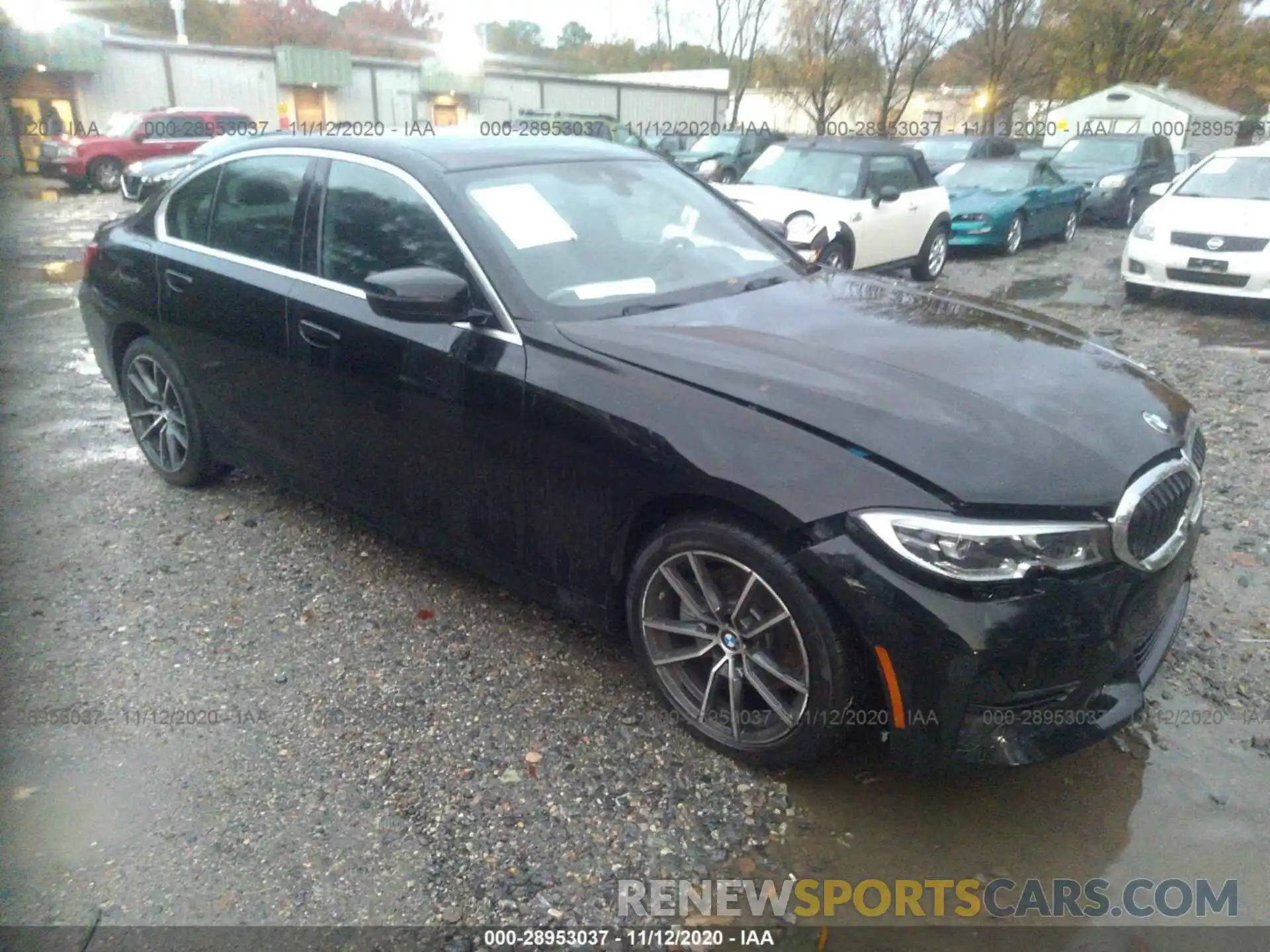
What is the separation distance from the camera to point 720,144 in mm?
23125

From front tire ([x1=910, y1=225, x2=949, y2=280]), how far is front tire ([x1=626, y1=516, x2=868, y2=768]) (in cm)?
896

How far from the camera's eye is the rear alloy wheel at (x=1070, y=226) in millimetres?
14391

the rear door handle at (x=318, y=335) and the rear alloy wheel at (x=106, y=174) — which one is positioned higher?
the rear door handle at (x=318, y=335)

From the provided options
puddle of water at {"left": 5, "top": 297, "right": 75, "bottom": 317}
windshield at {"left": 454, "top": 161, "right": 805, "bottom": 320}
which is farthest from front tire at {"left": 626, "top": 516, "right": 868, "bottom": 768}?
puddle of water at {"left": 5, "top": 297, "right": 75, "bottom": 317}

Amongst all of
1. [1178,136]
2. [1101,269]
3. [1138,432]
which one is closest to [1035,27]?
[1178,136]

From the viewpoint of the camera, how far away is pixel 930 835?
269 centimetres

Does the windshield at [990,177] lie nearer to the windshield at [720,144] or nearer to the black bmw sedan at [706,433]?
the windshield at [720,144]

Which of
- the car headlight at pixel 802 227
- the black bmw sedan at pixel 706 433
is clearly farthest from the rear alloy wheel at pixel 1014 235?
the black bmw sedan at pixel 706 433

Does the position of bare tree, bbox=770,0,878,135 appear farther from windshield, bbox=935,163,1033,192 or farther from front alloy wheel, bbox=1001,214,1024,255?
front alloy wheel, bbox=1001,214,1024,255

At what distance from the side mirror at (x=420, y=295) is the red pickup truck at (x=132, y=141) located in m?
22.0

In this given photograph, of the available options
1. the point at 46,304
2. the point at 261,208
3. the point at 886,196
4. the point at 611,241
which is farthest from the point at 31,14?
the point at 886,196

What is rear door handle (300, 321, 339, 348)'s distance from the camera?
3.60m

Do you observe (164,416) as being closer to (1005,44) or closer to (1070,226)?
(1070,226)

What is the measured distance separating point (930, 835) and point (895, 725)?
43 centimetres
